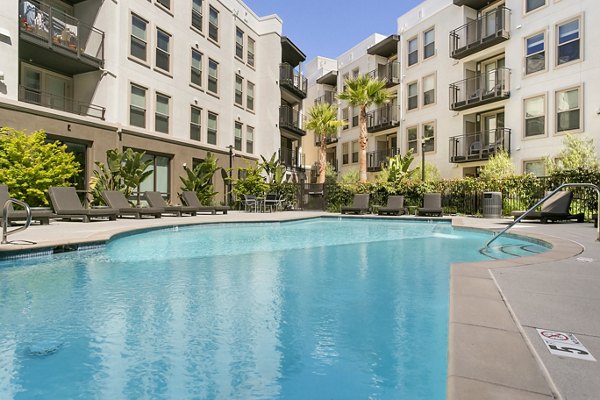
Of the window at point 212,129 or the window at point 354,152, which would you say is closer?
the window at point 212,129

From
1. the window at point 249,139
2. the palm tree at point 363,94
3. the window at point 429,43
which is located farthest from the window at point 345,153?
the window at point 429,43

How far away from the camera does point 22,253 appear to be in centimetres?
637

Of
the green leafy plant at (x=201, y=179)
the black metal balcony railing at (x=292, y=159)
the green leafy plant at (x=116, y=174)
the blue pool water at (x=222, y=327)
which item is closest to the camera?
the blue pool water at (x=222, y=327)

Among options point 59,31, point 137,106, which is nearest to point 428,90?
point 137,106

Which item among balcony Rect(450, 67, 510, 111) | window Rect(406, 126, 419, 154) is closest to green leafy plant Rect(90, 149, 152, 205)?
balcony Rect(450, 67, 510, 111)

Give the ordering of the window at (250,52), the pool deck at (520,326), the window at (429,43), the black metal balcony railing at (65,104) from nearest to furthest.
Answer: the pool deck at (520,326), the black metal balcony railing at (65,104), the window at (429,43), the window at (250,52)

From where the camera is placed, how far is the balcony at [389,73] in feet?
89.8

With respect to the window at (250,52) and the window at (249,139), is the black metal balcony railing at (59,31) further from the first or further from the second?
the window at (250,52)

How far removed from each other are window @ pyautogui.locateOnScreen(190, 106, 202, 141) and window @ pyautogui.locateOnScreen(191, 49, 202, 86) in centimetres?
152

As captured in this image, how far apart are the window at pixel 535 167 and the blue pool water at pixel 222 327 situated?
44.4 feet

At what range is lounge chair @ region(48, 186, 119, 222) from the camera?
1161 cm

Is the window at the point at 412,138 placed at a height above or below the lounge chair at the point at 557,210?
above

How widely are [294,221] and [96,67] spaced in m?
10.3

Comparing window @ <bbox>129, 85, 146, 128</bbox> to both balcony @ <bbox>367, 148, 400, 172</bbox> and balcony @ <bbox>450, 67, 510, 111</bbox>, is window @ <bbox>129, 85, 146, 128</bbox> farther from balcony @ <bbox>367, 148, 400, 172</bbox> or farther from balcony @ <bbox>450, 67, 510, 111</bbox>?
balcony @ <bbox>367, 148, 400, 172</bbox>
